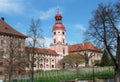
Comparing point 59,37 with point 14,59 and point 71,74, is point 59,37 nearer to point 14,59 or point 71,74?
point 14,59

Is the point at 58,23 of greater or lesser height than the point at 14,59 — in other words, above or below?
above

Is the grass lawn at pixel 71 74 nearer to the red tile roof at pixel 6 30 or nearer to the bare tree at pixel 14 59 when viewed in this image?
the bare tree at pixel 14 59

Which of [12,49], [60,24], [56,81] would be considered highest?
[60,24]

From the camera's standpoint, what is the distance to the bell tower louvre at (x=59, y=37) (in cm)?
13988

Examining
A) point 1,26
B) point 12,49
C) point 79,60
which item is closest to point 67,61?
point 79,60

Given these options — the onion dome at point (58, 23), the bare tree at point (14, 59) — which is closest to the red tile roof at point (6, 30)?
the bare tree at point (14, 59)

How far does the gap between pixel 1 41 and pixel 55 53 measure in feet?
185

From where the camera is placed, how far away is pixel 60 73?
47375 millimetres

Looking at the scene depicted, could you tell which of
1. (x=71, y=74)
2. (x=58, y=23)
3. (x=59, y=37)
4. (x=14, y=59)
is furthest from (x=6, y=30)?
(x=58, y=23)

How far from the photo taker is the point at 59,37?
140m

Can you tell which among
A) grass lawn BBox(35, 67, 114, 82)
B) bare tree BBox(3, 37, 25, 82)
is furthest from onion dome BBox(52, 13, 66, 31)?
grass lawn BBox(35, 67, 114, 82)

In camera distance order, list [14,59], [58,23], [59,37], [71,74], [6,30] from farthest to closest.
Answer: [58,23] → [59,37] → [6,30] → [14,59] → [71,74]

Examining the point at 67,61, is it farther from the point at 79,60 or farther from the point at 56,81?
the point at 56,81

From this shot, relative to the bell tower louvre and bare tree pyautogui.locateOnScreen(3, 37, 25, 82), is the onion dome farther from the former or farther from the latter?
bare tree pyautogui.locateOnScreen(3, 37, 25, 82)
